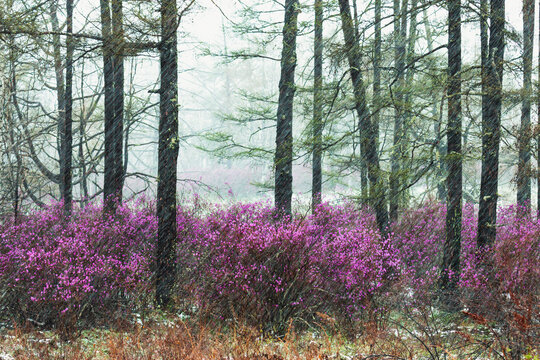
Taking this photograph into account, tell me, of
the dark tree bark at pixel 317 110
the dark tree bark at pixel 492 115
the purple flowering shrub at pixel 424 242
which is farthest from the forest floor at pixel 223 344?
the dark tree bark at pixel 317 110

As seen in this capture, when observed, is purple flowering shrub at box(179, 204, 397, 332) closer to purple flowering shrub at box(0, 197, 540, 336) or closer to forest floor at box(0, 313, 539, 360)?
purple flowering shrub at box(0, 197, 540, 336)

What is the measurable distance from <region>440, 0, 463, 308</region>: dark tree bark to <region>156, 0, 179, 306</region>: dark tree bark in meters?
4.31

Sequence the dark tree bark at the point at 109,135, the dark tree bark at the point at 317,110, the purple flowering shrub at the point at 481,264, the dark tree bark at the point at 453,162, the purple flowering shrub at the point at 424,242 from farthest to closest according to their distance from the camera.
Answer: the dark tree bark at the point at 109,135 < the purple flowering shrub at the point at 424,242 < the dark tree bark at the point at 317,110 < the dark tree bark at the point at 453,162 < the purple flowering shrub at the point at 481,264

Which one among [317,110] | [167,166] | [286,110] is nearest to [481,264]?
[317,110]

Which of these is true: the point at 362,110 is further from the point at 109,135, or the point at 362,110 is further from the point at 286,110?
the point at 109,135

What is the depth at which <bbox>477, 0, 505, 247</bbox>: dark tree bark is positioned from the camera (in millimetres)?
6977

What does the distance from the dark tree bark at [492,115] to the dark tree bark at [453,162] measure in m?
0.39

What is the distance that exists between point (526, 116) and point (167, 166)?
384 inches

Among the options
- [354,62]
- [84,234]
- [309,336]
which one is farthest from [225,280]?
[354,62]

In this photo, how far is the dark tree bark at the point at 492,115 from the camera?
698cm

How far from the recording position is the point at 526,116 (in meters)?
11.9

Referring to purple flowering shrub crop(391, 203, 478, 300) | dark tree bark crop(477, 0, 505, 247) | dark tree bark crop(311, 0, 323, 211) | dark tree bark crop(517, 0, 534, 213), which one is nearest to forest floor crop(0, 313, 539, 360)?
purple flowering shrub crop(391, 203, 478, 300)

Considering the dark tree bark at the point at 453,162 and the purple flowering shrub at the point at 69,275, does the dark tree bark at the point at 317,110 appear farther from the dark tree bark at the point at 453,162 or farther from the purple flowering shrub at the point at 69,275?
the purple flowering shrub at the point at 69,275

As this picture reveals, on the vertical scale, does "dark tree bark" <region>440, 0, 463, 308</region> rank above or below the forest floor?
above
